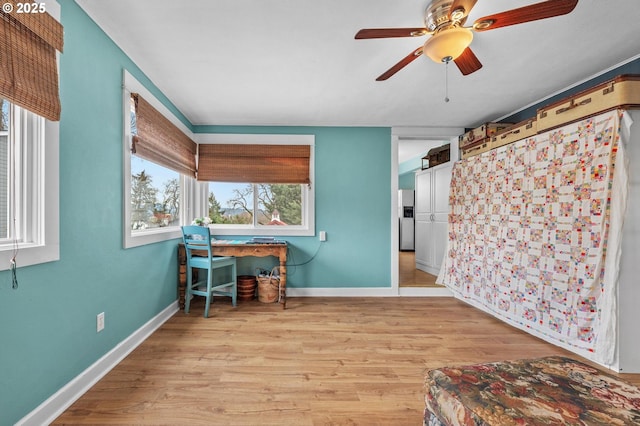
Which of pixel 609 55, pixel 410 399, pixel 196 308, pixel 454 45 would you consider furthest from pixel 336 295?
pixel 609 55

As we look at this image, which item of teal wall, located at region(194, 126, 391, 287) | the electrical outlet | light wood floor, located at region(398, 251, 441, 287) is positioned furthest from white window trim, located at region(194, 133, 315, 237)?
the electrical outlet

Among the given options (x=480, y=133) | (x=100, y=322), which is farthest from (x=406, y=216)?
(x=100, y=322)

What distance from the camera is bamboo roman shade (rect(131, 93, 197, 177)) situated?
2135 mm

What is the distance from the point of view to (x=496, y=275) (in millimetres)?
2641

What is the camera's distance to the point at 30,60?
1192 mm

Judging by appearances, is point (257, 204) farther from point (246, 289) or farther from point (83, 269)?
point (83, 269)

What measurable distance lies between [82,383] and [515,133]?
12.9 ft

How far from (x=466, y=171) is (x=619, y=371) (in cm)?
213

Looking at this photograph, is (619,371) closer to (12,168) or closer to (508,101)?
(508,101)

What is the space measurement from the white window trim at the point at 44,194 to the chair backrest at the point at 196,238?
1.31 meters

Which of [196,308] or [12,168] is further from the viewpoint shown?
[196,308]

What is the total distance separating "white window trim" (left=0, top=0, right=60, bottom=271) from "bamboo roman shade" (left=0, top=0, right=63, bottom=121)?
0.40 ft

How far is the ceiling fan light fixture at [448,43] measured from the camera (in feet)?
4.71

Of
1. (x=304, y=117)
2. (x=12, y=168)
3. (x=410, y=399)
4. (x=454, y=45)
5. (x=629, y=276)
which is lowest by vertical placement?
(x=410, y=399)
